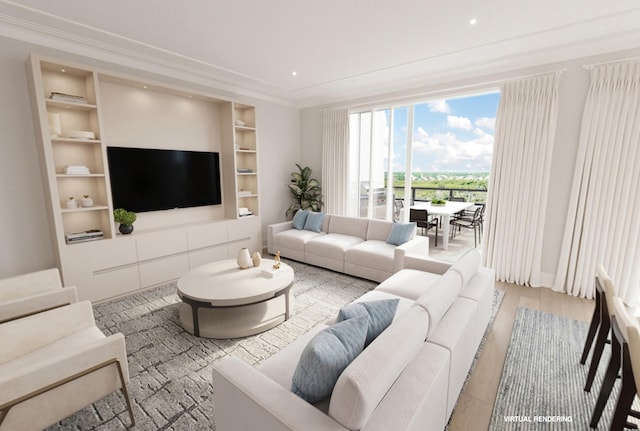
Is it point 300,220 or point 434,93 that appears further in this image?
point 300,220

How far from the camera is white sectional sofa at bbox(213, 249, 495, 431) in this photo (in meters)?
1.08

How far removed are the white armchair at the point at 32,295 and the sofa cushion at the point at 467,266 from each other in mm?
3029

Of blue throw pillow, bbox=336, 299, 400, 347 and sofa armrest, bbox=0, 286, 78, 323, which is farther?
sofa armrest, bbox=0, 286, 78, 323

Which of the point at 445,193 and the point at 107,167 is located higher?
the point at 107,167

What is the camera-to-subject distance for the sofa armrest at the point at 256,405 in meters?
1.09

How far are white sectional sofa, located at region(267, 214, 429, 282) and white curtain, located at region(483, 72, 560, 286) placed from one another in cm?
108

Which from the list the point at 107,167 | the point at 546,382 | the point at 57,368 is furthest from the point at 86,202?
the point at 546,382

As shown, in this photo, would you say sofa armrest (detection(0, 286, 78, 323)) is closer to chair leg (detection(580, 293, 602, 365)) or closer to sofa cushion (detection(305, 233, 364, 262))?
sofa cushion (detection(305, 233, 364, 262))

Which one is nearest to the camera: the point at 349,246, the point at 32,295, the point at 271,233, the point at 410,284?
the point at 32,295

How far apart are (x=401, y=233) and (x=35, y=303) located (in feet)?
12.7

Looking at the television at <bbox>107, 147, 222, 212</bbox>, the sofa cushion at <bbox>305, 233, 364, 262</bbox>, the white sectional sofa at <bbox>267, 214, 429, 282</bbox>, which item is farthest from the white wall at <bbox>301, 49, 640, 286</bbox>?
the television at <bbox>107, 147, 222, 212</bbox>

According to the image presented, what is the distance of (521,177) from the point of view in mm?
3807

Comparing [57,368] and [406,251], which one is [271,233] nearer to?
[406,251]

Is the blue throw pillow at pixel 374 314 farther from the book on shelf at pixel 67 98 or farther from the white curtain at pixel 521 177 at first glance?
the book on shelf at pixel 67 98
